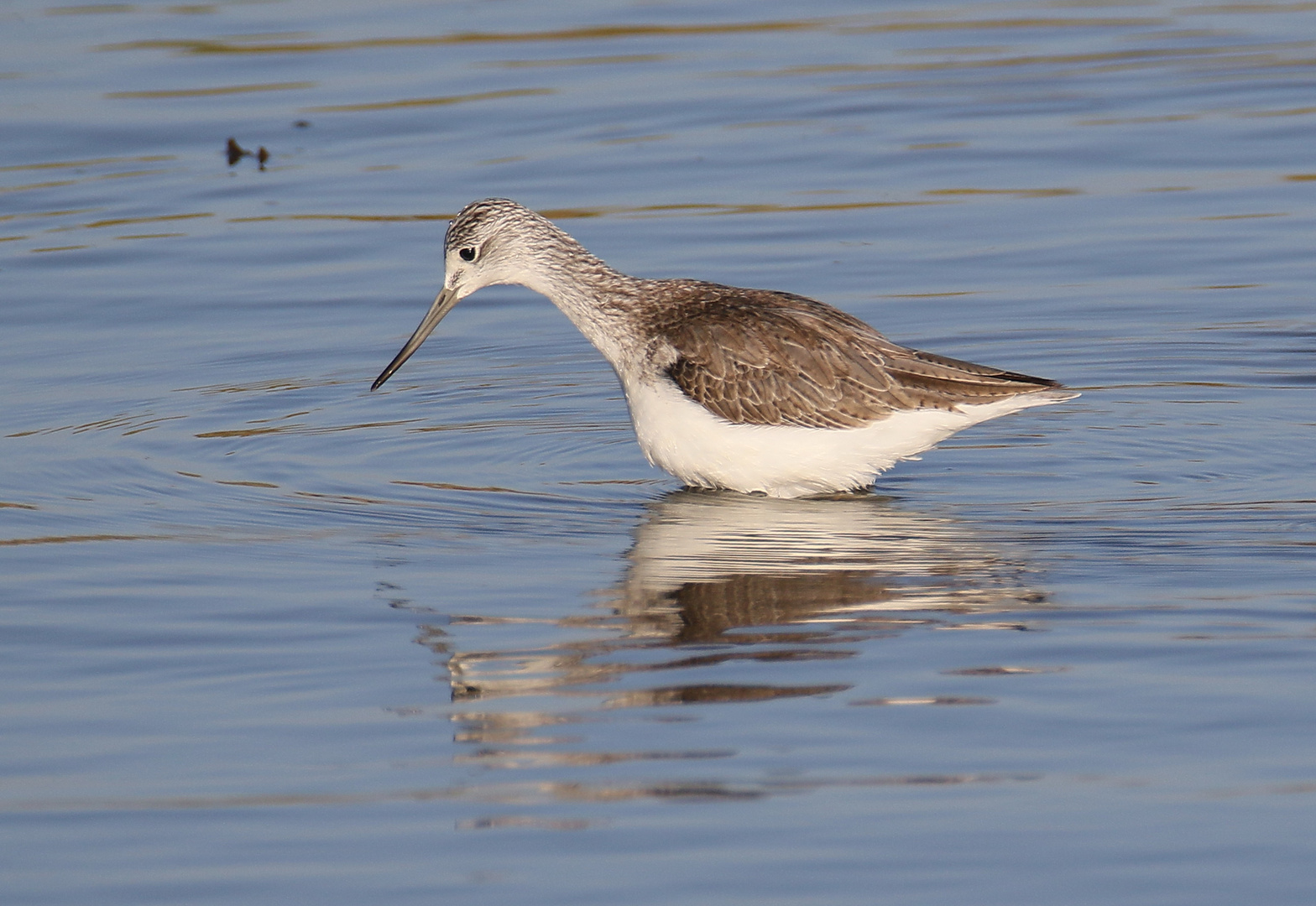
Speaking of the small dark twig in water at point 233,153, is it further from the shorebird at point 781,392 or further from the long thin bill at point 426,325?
the shorebird at point 781,392

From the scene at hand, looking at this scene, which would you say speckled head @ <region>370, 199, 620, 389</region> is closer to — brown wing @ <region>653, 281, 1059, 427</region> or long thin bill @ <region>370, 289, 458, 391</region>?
long thin bill @ <region>370, 289, 458, 391</region>

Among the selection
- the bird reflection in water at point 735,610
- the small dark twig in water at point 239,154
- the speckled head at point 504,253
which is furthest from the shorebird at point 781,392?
the small dark twig in water at point 239,154

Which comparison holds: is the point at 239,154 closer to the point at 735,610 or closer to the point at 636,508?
the point at 636,508

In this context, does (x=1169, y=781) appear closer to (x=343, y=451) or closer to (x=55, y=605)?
(x=55, y=605)

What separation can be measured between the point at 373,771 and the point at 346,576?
2.21 metres

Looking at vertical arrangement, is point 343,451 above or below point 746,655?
above

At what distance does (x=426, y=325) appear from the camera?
35.2 ft

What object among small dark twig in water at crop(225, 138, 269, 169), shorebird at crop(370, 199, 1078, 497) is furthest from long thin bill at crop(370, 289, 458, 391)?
small dark twig in water at crop(225, 138, 269, 169)

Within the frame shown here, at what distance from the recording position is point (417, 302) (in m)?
13.4

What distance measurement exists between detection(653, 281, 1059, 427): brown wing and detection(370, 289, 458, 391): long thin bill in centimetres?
143

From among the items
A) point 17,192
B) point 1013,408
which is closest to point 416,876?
point 1013,408

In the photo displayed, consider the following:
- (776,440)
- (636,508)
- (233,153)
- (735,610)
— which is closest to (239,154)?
(233,153)

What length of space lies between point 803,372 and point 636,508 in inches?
42.6

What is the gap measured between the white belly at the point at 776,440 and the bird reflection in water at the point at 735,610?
0.40 metres
